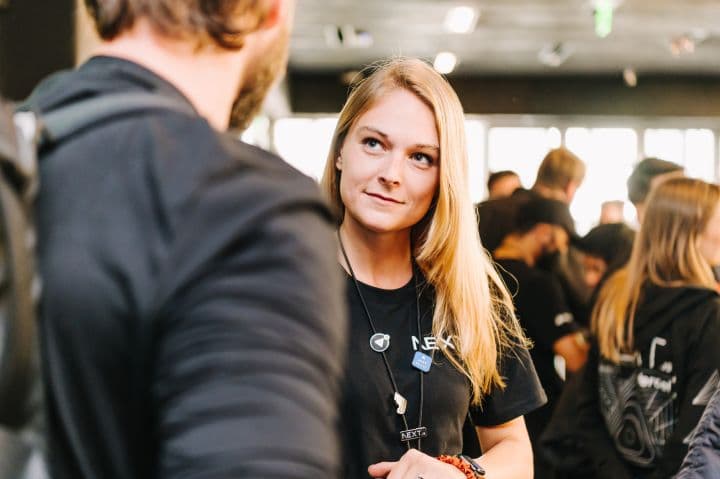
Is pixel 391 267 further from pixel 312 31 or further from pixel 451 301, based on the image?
pixel 312 31

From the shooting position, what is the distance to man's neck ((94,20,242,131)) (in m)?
0.82

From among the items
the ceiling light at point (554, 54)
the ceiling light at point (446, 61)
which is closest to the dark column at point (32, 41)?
the ceiling light at point (554, 54)

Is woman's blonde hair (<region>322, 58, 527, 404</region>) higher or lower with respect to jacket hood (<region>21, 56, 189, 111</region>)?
lower

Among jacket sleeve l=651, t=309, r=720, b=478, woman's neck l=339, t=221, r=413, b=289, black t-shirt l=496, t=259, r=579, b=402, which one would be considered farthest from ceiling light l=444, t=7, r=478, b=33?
woman's neck l=339, t=221, r=413, b=289

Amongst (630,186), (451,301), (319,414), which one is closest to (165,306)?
(319,414)

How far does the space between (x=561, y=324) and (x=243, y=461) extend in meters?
3.23

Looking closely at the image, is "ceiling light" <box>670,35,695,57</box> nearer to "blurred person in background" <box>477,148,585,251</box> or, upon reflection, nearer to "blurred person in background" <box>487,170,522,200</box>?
"blurred person in background" <box>487,170,522,200</box>

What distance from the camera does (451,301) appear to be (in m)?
1.84

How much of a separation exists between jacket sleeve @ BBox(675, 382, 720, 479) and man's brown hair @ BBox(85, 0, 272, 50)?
1162mm

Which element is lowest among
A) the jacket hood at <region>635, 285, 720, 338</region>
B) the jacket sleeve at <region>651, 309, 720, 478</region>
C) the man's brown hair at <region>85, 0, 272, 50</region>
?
the jacket sleeve at <region>651, 309, 720, 478</region>

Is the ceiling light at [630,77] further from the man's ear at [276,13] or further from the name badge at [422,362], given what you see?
the man's ear at [276,13]

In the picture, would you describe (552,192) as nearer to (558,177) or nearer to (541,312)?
(558,177)

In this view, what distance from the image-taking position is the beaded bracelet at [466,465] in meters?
1.66

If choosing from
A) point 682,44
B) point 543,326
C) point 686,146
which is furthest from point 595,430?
point 686,146
